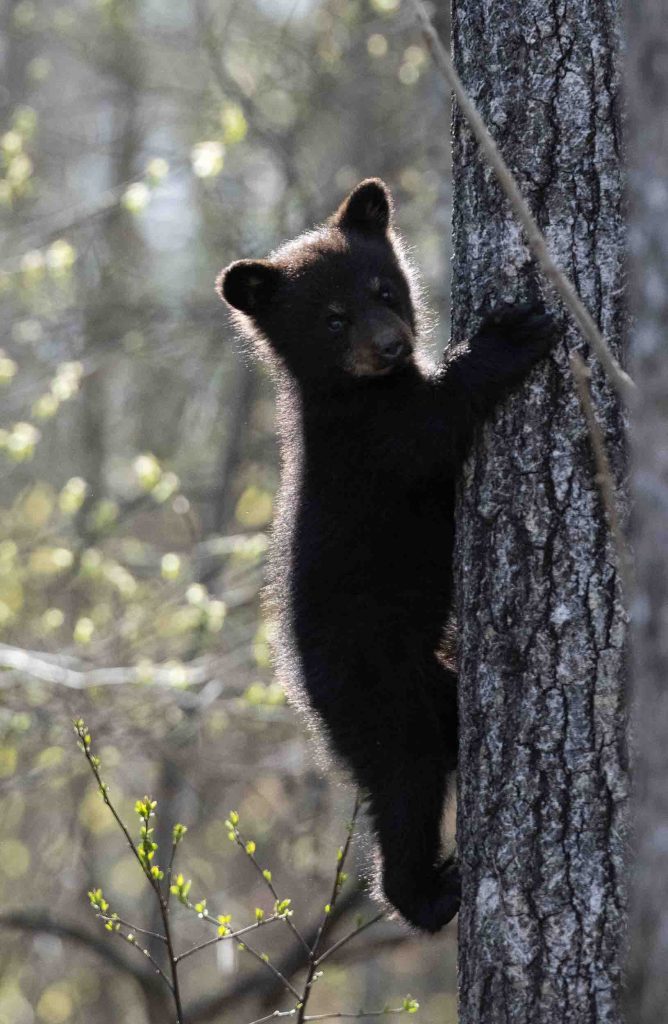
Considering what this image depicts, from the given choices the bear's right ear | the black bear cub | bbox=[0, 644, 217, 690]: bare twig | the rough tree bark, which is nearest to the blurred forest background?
bbox=[0, 644, 217, 690]: bare twig

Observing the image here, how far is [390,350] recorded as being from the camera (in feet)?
13.9

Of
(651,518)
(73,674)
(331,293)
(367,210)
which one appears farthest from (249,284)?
(651,518)

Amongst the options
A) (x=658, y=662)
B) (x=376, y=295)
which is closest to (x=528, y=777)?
(x=658, y=662)

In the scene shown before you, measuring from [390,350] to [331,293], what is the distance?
0.68 metres

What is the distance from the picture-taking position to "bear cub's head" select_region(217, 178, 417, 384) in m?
4.61

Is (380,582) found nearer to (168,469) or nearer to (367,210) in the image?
(367,210)

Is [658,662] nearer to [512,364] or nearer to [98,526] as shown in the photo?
[512,364]

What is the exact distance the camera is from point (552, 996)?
2920 mm

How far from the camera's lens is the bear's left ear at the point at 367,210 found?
5195 mm

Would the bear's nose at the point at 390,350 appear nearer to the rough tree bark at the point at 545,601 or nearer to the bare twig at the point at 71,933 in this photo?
the rough tree bark at the point at 545,601

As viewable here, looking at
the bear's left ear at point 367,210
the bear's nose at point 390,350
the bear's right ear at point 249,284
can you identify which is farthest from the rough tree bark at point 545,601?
the bear's left ear at point 367,210

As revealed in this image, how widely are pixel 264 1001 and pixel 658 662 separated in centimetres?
576

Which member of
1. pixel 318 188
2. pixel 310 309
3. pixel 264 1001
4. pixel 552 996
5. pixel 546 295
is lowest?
pixel 264 1001

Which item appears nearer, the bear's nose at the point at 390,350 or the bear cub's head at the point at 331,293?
the bear's nose at the point at 390,350
